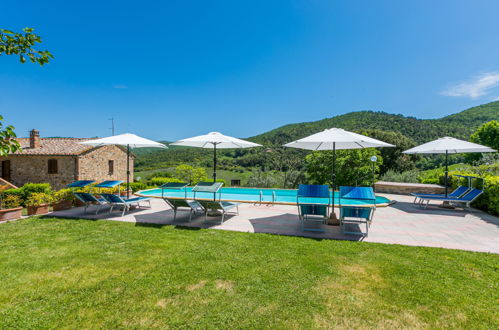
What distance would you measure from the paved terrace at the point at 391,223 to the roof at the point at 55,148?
12.9m

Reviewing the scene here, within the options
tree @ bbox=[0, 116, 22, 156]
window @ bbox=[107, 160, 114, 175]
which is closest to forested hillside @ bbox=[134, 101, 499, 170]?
window @ bbox=[107, 160, 114, 175]

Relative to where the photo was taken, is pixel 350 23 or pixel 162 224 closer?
pixel 162 224

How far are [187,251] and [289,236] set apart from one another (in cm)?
219

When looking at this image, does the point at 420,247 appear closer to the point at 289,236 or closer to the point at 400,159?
the point at 289,236

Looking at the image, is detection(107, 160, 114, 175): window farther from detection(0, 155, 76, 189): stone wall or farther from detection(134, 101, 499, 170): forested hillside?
detection(134, 101, 499, 170): forested hillside

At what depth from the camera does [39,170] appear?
1833 centimetres

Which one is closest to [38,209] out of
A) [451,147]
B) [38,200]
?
[38,200]

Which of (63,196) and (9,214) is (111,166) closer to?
(63,196)

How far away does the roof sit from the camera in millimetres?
18078

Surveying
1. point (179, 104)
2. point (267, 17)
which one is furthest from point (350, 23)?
point (179, 104)

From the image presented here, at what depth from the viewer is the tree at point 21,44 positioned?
1.65 m

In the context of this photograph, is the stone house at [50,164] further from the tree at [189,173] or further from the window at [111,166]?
the tree at [189,173]

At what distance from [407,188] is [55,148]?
2425 centimetres

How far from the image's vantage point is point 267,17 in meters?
13.7
